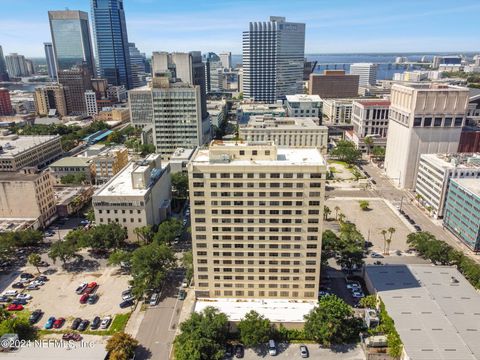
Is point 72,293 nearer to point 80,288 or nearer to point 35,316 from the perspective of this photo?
point 80,288

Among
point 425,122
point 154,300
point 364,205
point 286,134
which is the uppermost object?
point 425,122

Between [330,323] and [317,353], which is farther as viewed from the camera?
[317,353]

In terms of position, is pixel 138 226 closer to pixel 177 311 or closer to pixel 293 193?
pixel 177 311

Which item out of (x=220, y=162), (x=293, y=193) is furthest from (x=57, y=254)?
(x=293, y=193)

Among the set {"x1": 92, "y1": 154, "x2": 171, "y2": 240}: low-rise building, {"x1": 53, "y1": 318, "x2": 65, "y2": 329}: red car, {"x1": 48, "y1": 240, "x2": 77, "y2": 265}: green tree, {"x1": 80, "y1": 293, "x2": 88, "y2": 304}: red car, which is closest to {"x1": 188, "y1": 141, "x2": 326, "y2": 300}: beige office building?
{"x1": 80, "y1": 293, "x2": 88, "y2": 304}: red car

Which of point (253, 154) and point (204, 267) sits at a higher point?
point (253, 154)

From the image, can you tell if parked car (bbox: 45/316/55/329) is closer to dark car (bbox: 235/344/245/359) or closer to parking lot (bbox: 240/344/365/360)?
dark car (bbox: 235/344/245/359)

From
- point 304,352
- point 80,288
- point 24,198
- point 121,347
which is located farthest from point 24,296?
point 304,352

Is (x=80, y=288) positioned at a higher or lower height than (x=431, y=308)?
lower
